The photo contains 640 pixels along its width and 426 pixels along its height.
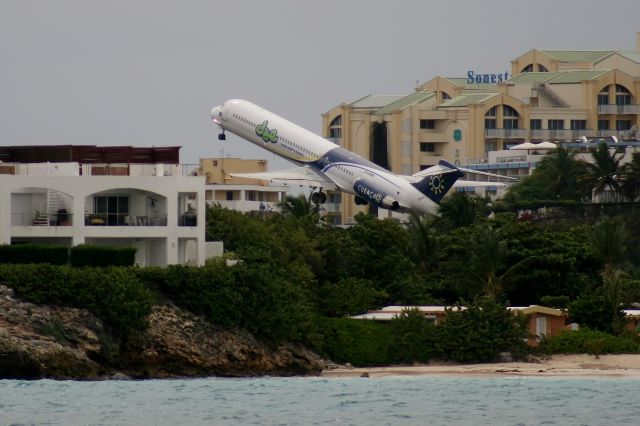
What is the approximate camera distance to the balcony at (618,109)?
192 m

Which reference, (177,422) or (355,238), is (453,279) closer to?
(355,238)

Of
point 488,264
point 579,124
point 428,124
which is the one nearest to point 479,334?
point 488,264

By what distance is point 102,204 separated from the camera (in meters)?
84.2

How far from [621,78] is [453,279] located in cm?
10295

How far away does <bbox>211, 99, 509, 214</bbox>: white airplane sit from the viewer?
112 m

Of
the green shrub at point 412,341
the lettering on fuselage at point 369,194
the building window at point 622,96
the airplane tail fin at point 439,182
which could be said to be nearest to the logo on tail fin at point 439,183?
the airplane tail fin at point 439,182

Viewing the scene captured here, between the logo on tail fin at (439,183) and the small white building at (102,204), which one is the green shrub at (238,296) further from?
the logo on tail fin at (439,183)

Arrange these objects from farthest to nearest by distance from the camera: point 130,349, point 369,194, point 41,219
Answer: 1. point 369,194
2. point 41,219
3. point 130,349

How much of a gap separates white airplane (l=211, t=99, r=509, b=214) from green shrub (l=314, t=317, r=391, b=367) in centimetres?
2749

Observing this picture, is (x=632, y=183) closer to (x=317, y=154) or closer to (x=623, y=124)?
(x=317, y=154)

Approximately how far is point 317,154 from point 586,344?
35145 mm

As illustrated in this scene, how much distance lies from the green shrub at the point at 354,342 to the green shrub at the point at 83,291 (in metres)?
8.60

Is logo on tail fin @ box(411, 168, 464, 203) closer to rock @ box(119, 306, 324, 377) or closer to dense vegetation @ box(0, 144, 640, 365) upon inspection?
dense vegetation @ box(0, 144, 640, 365)

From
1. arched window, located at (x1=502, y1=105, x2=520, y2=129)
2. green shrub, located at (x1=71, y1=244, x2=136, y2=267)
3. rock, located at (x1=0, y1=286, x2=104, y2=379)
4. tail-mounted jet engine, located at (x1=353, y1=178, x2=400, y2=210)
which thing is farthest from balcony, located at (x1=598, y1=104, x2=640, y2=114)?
rock, located at (x1=0, y1=286, x2=104, y2=379)
